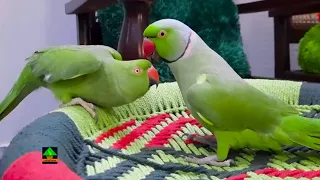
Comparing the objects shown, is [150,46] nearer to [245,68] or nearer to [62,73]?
[62,73]

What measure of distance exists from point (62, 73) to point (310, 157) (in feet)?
1.29

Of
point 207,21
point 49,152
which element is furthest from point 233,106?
point 207,21

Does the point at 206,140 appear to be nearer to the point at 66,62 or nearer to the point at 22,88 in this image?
the point at 66,62

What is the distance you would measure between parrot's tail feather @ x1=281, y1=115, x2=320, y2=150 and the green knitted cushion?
68 cm

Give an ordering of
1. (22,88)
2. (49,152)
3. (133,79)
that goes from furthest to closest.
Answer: (22,88), (133,79), (49,152)

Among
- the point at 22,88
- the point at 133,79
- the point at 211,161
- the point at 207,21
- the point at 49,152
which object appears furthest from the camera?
the point at 207,21

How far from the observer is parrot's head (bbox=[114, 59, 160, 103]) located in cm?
73

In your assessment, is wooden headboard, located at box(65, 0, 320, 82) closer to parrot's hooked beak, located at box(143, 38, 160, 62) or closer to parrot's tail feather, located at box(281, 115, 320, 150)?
parrot's hooked beak, located at box(143, 38, 160, 62)

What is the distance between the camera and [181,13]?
1312 millimetres

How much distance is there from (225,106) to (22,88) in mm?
418

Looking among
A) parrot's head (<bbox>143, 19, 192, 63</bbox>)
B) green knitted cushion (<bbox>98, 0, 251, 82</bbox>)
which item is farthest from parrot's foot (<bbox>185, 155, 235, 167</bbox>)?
green knitted cushion (<bbox>98, 0, 251, 82</bbox>)

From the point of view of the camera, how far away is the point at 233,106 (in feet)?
1.93

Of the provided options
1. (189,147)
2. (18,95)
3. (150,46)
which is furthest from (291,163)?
(18,95)

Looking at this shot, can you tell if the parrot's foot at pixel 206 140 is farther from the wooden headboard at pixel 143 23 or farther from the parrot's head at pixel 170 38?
the wooden headboard at pixel 143 23
